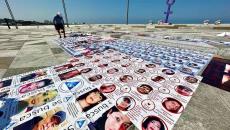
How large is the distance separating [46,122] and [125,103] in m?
0.94

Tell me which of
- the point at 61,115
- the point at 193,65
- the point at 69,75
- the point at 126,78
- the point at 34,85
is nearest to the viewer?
the point at 61,115

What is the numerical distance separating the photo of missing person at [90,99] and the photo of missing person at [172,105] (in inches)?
32.3

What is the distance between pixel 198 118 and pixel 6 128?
207 cm

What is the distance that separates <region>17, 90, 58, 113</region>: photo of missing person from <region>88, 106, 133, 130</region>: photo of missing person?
2.75 ft

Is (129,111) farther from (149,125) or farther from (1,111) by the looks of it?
(1,111)

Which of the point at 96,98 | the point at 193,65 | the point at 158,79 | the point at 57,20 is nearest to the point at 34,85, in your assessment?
the point at 96,98

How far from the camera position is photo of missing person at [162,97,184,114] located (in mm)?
1521

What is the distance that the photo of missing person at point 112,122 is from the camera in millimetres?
1296

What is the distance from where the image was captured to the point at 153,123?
4.42 ft

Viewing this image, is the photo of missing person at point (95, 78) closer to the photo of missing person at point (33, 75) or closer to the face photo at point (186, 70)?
the photo of missing person at point (33, 75)

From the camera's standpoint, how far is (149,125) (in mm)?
1326

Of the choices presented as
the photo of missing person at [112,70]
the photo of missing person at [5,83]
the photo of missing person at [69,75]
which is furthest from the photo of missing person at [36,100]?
the photo of missing person at [112,70]

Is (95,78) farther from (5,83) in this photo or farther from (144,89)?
(5,83)

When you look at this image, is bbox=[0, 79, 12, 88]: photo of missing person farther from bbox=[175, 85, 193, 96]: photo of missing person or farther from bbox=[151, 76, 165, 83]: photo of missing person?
bbox=[175, 85, 193, 96]: photo of missing person
